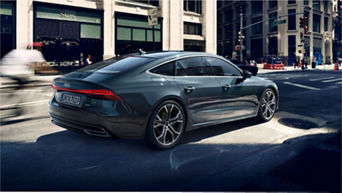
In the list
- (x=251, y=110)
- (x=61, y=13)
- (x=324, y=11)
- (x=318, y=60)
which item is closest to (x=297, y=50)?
(x=318, y=60)

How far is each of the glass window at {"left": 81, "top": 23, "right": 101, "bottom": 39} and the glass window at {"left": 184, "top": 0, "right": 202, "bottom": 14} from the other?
11005 mm

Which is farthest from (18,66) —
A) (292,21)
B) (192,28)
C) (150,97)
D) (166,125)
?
(292,21)

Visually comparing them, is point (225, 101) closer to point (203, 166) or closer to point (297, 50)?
point (203, 166)

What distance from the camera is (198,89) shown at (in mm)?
4621

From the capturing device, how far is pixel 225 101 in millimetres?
5070

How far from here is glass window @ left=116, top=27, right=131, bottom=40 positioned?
2653 centimetres

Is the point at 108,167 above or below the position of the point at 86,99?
below

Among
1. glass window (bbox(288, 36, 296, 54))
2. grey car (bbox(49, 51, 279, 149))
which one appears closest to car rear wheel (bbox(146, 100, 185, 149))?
grey car (bbox(49, 51, 279, 149))

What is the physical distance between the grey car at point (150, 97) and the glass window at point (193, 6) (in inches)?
1112

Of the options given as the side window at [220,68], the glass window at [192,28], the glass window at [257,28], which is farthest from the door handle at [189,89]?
the glass window at [257,28]

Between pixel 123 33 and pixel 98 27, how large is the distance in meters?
2.41

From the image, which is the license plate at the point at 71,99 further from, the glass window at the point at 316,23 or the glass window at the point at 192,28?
the glass window at the point at 316,23

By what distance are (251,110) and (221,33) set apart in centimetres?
6261

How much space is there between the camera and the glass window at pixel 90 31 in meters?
24.5
